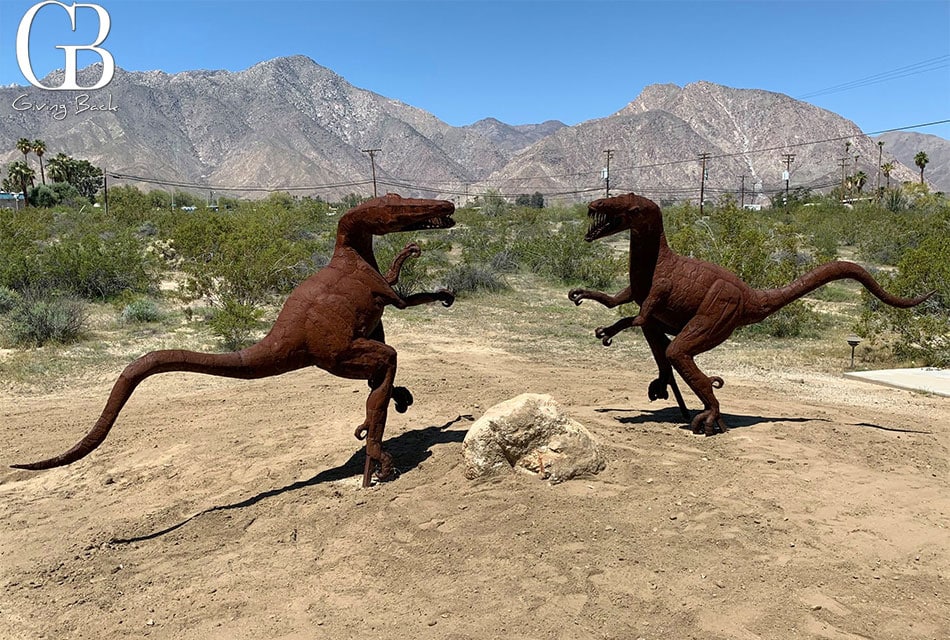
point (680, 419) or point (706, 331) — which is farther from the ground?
point (706, 331)

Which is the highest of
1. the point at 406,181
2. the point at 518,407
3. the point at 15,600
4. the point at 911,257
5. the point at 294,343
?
the point at 406,181

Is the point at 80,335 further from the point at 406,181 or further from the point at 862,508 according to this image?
the point at 406,181

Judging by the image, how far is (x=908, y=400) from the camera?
9.19 meters

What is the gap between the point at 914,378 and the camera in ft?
33.6

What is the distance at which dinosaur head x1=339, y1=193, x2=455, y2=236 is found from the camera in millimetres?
5773

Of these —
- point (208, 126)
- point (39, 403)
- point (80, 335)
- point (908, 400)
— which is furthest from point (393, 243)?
point (208, 126)

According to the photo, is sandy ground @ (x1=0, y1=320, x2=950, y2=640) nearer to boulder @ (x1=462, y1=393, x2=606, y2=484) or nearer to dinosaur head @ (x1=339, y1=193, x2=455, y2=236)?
boulder @ (x1=462, y1=393, x2=606, y2=484)

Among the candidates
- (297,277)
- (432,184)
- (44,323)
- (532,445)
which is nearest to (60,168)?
(297,277)

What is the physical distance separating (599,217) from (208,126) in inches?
6426

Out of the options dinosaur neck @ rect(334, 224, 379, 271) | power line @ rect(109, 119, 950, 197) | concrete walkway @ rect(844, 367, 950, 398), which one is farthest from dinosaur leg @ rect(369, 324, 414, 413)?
power line @ rect(109, 119, 950, 197)

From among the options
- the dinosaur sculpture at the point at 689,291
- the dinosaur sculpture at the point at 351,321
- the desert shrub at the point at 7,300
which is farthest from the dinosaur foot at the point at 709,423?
the desert shrub at the point at 7,300

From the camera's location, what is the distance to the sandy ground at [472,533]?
12.9ft

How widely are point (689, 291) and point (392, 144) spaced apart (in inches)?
6675

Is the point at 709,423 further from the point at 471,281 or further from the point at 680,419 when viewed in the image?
the point at 471,281
